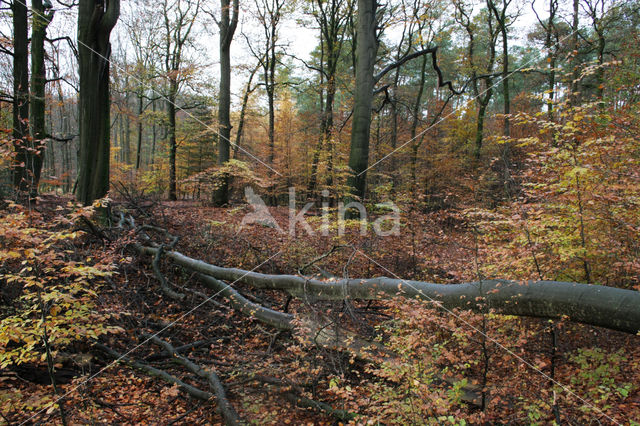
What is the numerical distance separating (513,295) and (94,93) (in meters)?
8.35

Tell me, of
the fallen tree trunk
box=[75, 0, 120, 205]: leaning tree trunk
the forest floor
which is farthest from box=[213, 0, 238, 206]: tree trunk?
the fallen tree trunk

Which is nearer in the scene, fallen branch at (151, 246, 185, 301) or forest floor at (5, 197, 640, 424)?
forest floor at (5, 197, 640, 424)

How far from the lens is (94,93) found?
6.60 m

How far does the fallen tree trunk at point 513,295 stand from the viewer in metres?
2.65

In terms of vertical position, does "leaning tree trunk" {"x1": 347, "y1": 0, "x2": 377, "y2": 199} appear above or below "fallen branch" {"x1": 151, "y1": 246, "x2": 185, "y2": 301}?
above

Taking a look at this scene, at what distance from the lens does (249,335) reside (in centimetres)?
527

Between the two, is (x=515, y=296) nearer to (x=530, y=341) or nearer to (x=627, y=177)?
(x=530, y=341)

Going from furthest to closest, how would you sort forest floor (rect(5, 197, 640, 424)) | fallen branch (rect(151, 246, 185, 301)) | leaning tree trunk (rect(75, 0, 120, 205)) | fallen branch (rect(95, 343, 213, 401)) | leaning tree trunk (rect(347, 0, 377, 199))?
1. leaning tree trunk (rect(347, 0, 377, 199))
2. leaning tree trunk (rect(75, 0, 120, 205))
3. fallen branch (rect(151, 246, 185, 301))
4. fallen branch (rect(95, 343, 213, 401))
5. forest floor (rect(5, 197, 640, 424))

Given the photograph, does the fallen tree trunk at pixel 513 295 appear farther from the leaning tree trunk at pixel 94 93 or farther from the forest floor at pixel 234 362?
the leaning tree trunk at pixel 94 93

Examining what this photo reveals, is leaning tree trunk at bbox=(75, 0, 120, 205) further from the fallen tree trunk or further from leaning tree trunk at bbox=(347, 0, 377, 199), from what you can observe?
leaning tree trunk at bbox=(347, 0, 377, 199)

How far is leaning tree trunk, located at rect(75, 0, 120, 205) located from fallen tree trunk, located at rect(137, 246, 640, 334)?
16.3ft

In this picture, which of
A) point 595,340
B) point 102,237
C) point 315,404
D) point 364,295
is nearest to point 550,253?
point 595,340

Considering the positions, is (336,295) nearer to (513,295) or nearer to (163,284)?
(513,295)

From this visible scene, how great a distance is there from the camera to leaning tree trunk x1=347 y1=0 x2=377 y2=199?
8.59 m
